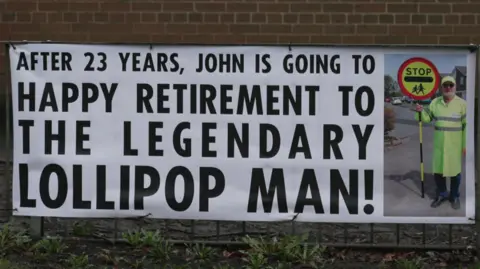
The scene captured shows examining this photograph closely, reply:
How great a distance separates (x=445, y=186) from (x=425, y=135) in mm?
399

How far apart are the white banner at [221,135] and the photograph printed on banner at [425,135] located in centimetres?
1

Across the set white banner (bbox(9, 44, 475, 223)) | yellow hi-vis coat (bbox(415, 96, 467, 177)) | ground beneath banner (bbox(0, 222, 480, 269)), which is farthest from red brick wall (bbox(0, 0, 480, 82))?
ground beneath banner (bbox(0, 222, 480, 269))

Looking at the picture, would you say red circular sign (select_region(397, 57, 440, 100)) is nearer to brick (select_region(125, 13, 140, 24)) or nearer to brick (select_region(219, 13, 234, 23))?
brick (select_region(219, 13, 234, 23))

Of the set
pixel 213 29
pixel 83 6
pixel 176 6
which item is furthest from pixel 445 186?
pixel 83 6

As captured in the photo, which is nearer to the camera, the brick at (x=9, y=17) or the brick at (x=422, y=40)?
the brick at (x=422, y=40)

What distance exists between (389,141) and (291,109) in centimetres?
75

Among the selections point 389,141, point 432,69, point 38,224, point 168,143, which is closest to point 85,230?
point 38,224

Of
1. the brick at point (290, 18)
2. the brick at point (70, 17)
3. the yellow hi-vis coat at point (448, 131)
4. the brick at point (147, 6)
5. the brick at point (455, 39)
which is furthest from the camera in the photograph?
the brick at point (70, 17)

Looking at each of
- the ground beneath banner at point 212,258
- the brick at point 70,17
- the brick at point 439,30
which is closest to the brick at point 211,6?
the brick at point 70,17

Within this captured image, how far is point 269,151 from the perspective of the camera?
5344mm

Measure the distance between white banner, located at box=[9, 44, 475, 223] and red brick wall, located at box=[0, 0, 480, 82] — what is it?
2.23m

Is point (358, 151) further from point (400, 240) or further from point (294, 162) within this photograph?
point (400, 240)

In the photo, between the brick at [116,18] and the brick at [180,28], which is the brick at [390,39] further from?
the brick at [116,18]

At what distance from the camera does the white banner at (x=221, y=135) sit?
209 inches
